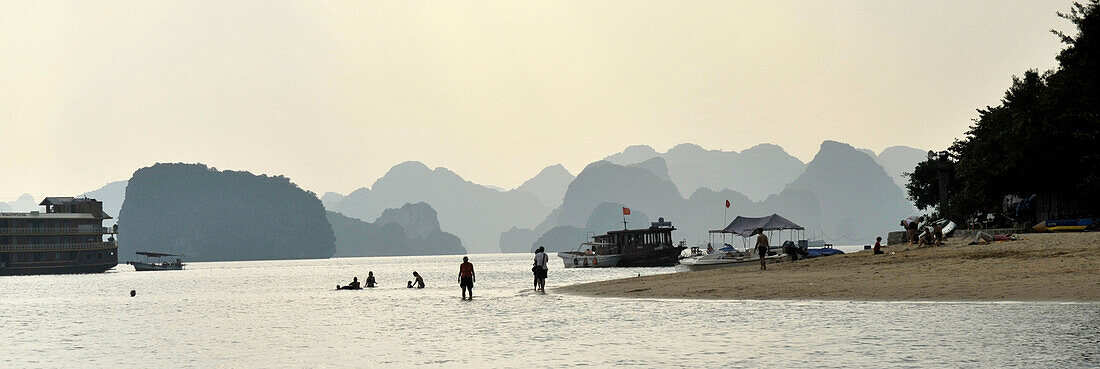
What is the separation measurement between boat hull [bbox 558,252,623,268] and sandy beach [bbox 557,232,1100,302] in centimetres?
6004

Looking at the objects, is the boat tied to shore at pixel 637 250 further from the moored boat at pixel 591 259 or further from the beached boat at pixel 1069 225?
the beached boat at pixel 1069 225

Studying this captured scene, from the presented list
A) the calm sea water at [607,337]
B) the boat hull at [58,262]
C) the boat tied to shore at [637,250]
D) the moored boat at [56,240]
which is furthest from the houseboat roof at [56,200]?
the calm sea water at [607,337]

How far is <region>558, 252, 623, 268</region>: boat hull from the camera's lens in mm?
109375

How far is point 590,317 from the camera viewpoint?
1127 inches

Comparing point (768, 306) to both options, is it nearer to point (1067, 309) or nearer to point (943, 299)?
point (943, 299)

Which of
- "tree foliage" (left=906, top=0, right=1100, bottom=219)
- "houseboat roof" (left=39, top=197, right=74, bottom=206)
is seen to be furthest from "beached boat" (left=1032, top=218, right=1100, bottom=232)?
"houseboat roof" (left=39, top=197, right=74, bottom=206)

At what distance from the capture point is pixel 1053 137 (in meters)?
54.7

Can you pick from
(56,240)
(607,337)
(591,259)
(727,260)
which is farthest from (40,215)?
(607,337)

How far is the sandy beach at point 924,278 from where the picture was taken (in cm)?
2925

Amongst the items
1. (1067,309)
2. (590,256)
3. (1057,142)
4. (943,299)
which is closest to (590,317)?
(943,299)

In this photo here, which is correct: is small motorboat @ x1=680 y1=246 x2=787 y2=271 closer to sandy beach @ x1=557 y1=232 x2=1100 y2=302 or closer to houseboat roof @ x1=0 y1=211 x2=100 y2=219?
sandy beach @ x1=557 y1=232 x2=1100 y2=302

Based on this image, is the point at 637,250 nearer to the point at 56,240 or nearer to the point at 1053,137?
the point at 1053,137

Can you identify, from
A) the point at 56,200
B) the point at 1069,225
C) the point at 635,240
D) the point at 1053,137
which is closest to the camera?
the point at 1069,225

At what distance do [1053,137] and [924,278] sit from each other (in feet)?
85.1
